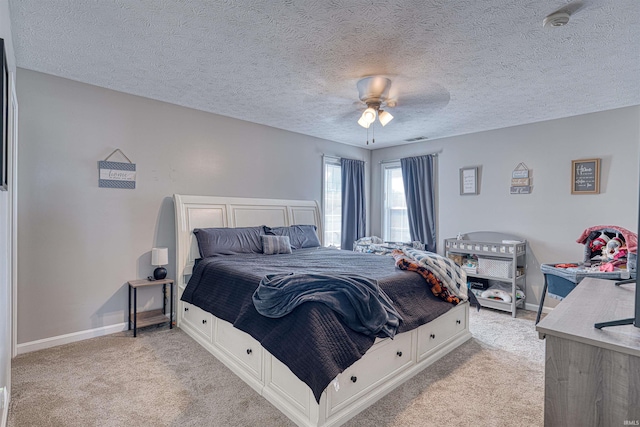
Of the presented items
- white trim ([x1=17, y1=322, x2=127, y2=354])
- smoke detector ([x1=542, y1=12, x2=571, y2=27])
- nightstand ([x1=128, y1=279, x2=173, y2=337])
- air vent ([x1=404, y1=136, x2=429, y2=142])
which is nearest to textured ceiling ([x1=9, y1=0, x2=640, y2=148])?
smoke detector ([x1=542, y1=12, x2=571, y2=27])

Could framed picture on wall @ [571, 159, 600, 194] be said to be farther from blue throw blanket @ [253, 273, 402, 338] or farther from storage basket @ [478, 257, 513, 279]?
blue throw blanket @ [253, 273, 402, 338]

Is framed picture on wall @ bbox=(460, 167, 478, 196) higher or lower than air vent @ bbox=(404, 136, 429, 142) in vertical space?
lower

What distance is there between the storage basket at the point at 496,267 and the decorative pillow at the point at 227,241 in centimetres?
291

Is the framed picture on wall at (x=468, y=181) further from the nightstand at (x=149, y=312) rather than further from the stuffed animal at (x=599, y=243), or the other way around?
the nightstand at (x=149, y=312)

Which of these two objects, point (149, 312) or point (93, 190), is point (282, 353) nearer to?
point (149, 312)

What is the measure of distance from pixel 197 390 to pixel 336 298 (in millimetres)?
1244

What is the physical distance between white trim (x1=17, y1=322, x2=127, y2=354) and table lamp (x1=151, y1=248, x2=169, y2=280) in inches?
23.4

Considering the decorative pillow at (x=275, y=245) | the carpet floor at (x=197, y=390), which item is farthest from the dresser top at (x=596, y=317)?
the decorative pillow at (x=275, y=245)

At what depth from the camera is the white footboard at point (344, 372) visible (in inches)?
76.5

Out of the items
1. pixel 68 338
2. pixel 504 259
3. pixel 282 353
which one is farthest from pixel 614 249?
pixel 68 338

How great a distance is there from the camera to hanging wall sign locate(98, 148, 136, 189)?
10.6 ft

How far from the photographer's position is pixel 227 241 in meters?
3.60

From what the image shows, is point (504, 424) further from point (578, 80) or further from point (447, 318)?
point (578, 80)

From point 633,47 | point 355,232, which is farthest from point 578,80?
point 355,232
